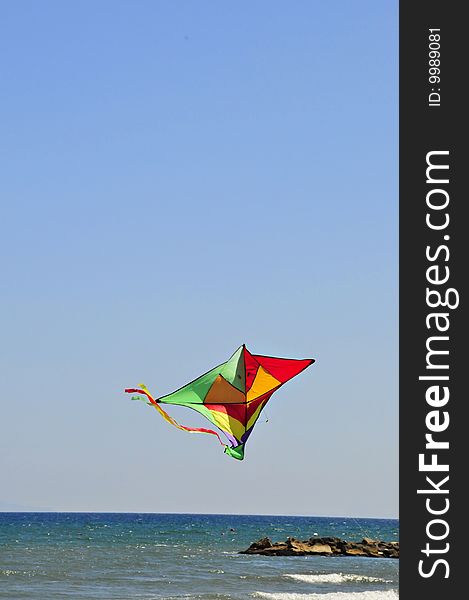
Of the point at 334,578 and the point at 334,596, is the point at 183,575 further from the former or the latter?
the point at 334,596

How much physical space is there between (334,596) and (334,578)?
636cm

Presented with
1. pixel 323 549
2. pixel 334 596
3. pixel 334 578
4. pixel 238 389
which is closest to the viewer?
pixel 238 389

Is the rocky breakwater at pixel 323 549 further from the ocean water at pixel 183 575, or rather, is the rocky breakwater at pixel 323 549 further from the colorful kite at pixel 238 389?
the colorful kite at pixel 238 389

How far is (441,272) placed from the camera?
13.2m

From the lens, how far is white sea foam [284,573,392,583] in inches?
Result: 1537

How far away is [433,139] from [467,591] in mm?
5300

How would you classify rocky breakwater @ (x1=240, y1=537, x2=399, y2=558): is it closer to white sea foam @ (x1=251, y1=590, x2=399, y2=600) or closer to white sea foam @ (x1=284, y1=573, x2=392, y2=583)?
white sea foam @ (x1=284, y1=573, x2=392, y2=583)

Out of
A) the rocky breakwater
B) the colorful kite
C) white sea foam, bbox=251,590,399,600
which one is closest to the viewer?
the colorful kite

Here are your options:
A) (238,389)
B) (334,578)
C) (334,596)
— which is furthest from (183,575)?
(238,389)

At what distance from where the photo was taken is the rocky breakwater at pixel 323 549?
2116 inches

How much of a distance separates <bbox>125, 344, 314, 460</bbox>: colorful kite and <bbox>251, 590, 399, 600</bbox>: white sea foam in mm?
17179

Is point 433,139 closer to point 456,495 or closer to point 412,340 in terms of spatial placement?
point 412,340

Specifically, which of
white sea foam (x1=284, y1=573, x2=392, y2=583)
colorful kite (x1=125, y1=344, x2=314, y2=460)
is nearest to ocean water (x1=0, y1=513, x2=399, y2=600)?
white sea foam (x1=284, y1=573, x2=392, y2=583)

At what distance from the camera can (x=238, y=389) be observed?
16.9 meters
